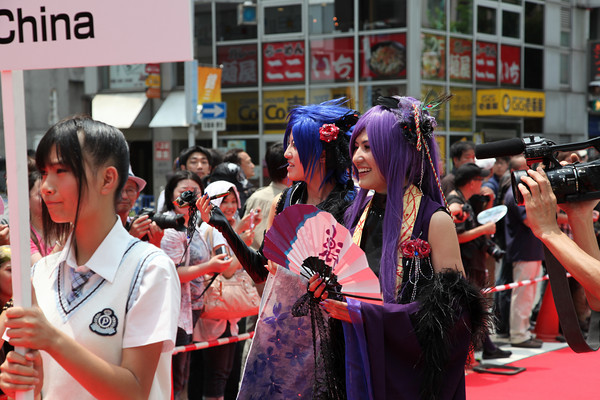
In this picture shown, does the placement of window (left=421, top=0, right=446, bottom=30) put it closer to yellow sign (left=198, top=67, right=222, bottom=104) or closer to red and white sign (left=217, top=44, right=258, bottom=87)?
red and white sign (left=217, top=44, right=258, bottom=87)

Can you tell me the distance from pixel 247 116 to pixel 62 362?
15.9 meters

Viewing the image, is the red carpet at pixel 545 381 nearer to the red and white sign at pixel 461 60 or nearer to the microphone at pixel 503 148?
the microphone at pixel 503 148

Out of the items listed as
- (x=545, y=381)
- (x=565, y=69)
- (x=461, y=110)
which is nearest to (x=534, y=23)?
(x=565, y=69)

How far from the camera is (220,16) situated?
17.4 meters

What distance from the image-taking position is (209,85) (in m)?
14.6

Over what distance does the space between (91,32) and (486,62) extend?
→ 16599mm

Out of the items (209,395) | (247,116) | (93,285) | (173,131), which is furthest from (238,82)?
(93,285)

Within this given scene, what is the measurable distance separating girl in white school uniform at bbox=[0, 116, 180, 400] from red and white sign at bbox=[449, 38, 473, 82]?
1535cm

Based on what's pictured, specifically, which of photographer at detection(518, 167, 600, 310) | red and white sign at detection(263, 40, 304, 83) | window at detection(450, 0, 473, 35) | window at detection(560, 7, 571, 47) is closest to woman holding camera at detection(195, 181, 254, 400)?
photographer at detection(518, 167, 600, 310)

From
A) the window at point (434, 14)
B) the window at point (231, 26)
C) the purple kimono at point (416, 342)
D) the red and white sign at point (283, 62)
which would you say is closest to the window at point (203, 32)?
the window at point (231, 26)

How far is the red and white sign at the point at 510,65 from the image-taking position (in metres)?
17.8

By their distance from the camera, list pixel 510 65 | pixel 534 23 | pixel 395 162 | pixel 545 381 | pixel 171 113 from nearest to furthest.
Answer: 1. pixel 395 162
2. pixel 545 381
3. pixel 171 113
4. pixel 510 65
5. pixel 534 23

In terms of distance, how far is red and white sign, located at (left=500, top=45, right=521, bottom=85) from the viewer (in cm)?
1777

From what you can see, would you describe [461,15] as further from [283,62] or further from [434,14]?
[283,62]
